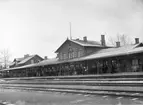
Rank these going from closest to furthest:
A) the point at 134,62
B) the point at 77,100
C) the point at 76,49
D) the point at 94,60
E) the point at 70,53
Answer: the point at 77,100, the point at 134,62, the point at 94,60, the point at 76,49, the point at 70,53

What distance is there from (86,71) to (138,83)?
47.4 ft

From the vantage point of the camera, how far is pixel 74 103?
393 inches

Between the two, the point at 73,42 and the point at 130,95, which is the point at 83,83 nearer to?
the point at 130,95

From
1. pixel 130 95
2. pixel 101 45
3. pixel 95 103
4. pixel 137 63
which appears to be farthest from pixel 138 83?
pixel 101 45

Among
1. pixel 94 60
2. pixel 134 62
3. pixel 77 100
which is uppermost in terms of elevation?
pixel 94 60

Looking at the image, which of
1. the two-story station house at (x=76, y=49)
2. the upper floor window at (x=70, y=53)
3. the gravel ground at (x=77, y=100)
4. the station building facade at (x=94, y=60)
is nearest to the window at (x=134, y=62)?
the station building facade at (x=94, y=60)

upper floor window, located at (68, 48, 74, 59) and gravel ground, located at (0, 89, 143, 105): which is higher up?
upper floor window, located at (68, 48, 74, 59)

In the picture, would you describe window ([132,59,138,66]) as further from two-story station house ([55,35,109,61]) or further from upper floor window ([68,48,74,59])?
upper floor window ([68,48,74,59])

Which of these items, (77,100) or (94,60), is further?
(94,60)

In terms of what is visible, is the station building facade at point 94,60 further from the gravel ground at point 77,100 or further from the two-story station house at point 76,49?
the gravel ground at point 77,100

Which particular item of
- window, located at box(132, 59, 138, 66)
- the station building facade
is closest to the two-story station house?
the station building facade

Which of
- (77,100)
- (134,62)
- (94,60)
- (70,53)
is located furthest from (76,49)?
(77,100)

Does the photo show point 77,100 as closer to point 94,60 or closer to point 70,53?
point 94,60

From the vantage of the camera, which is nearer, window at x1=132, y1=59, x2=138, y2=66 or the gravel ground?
the gravel ground
